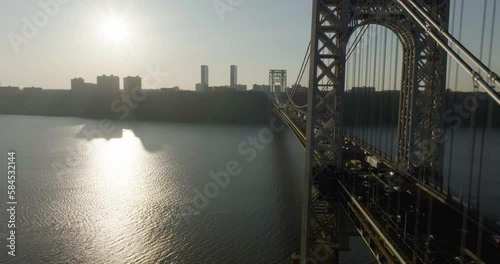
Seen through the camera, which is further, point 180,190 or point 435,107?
point 180,190

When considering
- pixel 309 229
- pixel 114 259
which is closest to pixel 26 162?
pixel 114 259

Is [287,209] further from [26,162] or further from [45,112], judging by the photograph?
[45,112]
